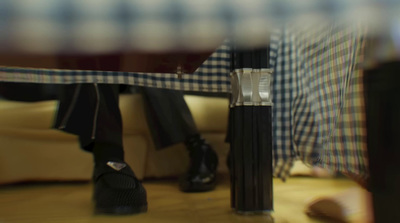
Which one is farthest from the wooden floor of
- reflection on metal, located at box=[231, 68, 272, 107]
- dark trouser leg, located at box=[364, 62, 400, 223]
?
dark trouser leg, located at box=[364, 62, 400, 223]

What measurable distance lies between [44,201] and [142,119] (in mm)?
491

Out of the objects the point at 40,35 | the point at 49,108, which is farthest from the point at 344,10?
the point at 49,108

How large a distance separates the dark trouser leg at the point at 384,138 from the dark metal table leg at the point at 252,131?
328mm

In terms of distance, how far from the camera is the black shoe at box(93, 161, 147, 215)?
2.46ft

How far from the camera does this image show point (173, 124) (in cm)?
127

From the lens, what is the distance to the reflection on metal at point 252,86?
Result: 710 mm

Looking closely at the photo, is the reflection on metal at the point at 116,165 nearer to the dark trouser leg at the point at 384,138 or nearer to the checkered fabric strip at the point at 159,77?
the checkered fabric strip at the point at 159,77

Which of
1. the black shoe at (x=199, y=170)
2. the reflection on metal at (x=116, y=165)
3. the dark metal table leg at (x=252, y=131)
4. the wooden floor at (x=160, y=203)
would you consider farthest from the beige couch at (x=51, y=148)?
the dark metal table leg at (x=252, y=131)

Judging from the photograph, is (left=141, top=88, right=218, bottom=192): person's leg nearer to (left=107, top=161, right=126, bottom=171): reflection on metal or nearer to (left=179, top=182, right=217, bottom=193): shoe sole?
(left=179, top=182, right=217, bottom=193): shoe sole

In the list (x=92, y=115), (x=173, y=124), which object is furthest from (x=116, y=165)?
(x=173, y=124)

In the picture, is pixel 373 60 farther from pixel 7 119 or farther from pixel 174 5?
pixel 7 119

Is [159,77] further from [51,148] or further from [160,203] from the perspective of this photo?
[51,148]

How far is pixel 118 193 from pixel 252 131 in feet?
1.02

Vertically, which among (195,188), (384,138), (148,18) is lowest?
(195,188)
